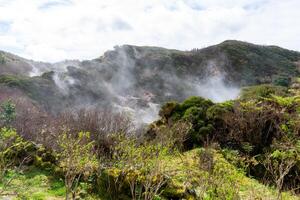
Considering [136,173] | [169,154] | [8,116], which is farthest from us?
[8,116]

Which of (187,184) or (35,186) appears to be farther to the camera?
(187,184)

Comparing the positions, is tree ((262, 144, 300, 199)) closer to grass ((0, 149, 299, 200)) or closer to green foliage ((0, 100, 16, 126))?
grass ((0, 149, 299, 200))

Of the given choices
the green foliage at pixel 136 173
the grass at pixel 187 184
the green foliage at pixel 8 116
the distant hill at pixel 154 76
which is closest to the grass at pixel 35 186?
the grass at pixel 187 184

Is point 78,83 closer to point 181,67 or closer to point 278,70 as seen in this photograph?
point 181,67

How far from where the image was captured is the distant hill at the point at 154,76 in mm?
52969

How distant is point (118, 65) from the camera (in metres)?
69.5

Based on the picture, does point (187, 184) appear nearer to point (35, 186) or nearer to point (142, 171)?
point (142, 171)

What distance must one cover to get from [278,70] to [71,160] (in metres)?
64.3

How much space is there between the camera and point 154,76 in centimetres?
6656

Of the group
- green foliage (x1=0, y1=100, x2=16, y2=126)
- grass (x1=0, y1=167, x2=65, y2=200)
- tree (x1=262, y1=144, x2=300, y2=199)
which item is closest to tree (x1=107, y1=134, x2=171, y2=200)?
grass (x1=0, y1=167, x2=65, y2=200)

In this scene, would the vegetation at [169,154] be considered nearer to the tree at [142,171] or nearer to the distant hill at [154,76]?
the tree at [142,171]

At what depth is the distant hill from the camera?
174 ft

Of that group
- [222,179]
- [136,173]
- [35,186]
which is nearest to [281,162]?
[222,179]

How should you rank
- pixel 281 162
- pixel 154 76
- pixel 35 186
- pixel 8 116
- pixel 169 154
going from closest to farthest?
pixel 35 186, pixel 281 162, pixel 169 154, pixel 8 116, pixel 154 76
